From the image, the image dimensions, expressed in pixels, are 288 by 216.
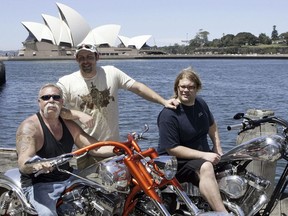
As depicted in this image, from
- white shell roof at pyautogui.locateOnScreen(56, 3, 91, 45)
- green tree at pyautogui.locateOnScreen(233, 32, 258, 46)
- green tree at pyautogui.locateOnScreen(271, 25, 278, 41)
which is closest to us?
white shell roof at pyautogui.locateOnScreen(56, 3, 91, 45)

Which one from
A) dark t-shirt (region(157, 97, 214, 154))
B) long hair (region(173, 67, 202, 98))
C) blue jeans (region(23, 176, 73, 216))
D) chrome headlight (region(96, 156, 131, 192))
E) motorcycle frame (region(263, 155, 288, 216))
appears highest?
long hair (region(173, 67, 202, 98))

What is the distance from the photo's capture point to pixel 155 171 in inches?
146

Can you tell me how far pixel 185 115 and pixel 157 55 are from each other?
114143 millimetres

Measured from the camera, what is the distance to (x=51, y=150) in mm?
3768

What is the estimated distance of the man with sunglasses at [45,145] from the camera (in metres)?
3.61

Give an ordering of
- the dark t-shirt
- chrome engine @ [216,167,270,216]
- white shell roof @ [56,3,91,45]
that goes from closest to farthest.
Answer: chrome engine @ [216,167,270,216] → the dark t-shirt → white shell roof @ [56,3,91,45]

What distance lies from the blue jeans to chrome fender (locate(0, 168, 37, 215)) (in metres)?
0.04

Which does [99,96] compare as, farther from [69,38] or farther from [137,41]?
[137,41]

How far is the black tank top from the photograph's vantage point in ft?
12.3

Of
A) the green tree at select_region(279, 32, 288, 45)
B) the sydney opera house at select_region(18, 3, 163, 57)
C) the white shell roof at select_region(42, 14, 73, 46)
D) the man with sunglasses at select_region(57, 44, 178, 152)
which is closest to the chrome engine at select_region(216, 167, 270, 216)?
the man with sunglasses at select_region(57, 44, 178, 152)

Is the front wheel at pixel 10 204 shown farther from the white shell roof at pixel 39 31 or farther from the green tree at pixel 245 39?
the green tree at pixel 245 39

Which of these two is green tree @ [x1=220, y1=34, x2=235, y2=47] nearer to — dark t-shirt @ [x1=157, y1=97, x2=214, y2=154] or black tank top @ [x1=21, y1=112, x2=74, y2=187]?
dark t-shirt @ [x1=157, y1=97, x2=214, y2=154]

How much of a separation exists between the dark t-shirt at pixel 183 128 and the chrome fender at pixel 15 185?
4.12 ft

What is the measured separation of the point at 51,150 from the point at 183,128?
1.17m
